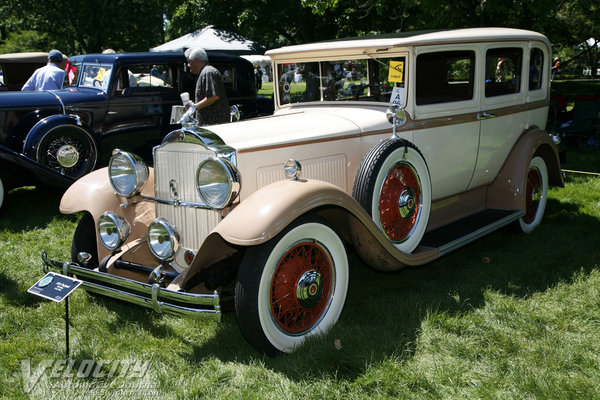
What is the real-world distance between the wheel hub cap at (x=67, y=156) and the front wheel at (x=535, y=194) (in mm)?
5274

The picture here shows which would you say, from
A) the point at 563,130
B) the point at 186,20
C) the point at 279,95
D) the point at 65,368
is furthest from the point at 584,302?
the point at 186,20

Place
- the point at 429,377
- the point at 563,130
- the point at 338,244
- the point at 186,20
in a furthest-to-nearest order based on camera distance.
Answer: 1. the point at 186,20
2. the point at 563,130
3. the point at 338,244
4. the point at 429,377

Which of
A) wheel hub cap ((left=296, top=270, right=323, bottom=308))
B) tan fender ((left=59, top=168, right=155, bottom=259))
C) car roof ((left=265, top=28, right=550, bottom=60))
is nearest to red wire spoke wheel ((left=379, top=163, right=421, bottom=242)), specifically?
wheel hub cap ((left=296, top=270, right=323, bottom=308))

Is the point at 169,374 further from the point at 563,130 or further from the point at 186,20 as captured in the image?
the point at 186,20

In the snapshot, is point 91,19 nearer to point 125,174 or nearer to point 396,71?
point 125,174

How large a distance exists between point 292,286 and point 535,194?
339 centimetres

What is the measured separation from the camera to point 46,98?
276 inches

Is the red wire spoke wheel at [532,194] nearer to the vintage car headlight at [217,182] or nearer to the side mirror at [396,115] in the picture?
the side mirror at [396,115]

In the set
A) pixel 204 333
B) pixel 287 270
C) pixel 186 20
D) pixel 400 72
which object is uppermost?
pixel 186 20

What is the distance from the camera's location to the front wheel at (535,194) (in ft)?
17.2

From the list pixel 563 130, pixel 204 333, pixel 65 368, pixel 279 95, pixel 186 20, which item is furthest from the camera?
pixel 186 20

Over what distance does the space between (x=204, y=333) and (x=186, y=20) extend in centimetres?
1897

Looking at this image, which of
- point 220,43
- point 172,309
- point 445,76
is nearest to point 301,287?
point 172,309

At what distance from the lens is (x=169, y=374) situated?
2.93m
